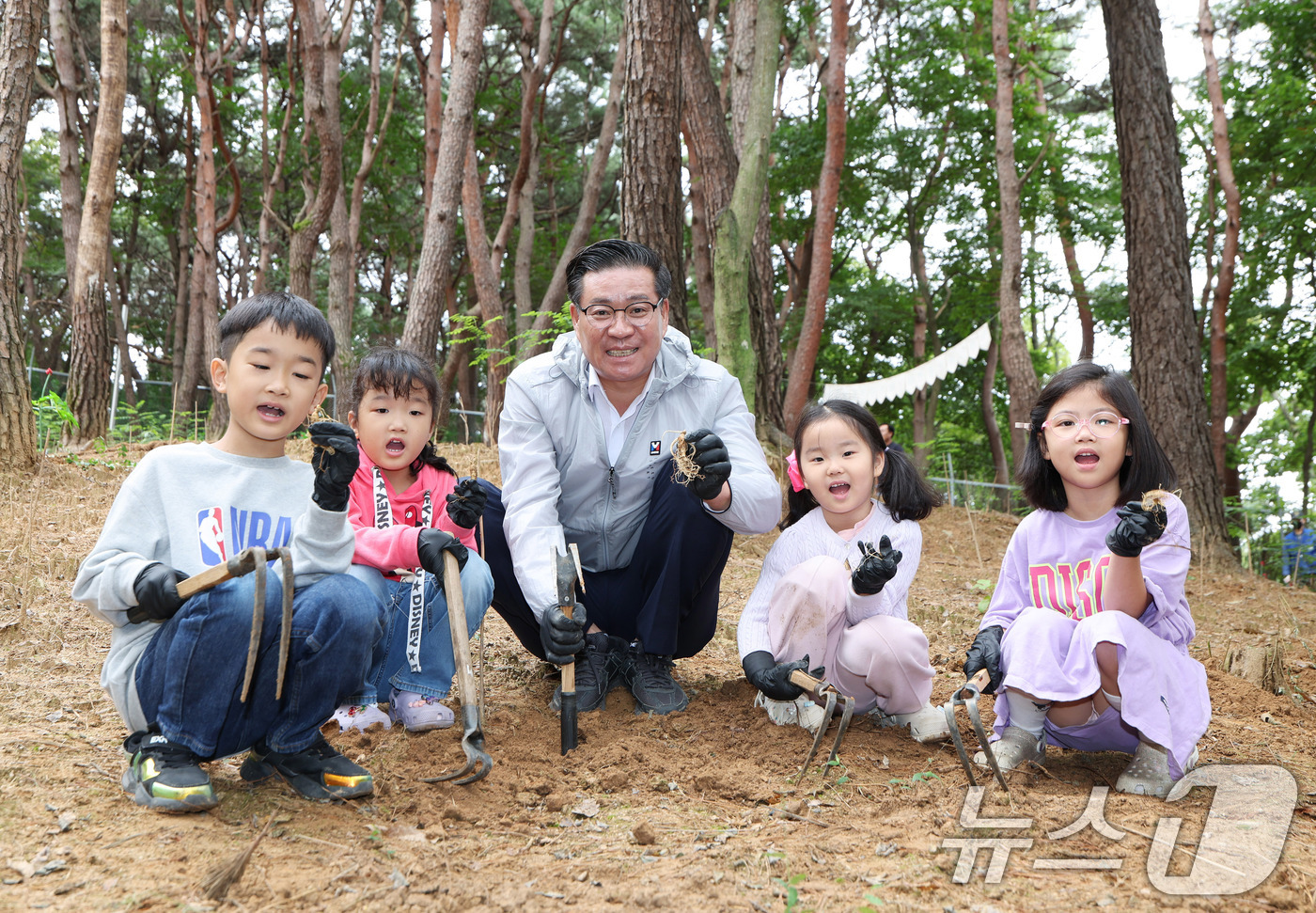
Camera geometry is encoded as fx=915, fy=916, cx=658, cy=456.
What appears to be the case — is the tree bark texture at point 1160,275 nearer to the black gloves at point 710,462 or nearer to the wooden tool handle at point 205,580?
the black gloves at point 710,462

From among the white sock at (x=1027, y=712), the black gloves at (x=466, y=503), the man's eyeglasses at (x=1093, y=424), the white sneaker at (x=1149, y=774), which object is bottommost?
the white sneaker at (x=1149, y=774)

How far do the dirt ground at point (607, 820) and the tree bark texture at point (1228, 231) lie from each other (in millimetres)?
8817

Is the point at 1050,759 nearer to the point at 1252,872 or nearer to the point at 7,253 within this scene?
the point at 1252,872

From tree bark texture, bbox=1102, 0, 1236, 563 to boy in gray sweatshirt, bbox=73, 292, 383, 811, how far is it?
6.02 m

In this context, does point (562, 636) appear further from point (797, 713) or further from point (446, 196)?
point (446, 196)

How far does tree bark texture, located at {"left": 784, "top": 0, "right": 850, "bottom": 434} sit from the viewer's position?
8.30 m

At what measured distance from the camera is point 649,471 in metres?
2.97

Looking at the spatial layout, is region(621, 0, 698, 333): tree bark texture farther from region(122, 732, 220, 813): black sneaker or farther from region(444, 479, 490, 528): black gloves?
region(122, 732, 220, 813): black sneaker

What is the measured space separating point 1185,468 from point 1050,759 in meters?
4.70

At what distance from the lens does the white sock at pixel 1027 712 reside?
8.00ft

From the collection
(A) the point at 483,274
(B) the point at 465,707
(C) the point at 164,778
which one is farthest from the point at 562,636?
(A) the point at 483,274

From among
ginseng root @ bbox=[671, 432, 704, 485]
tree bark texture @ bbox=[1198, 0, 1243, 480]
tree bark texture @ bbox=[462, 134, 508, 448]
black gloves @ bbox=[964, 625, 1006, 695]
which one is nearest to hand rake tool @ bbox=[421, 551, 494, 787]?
ginseng root @ bbox=[671, 432, 704, 485]

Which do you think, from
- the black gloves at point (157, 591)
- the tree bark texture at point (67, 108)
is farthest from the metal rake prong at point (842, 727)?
the tree bark texture at point (67, 108)

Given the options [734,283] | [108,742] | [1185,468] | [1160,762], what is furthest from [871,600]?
[1185,468]
